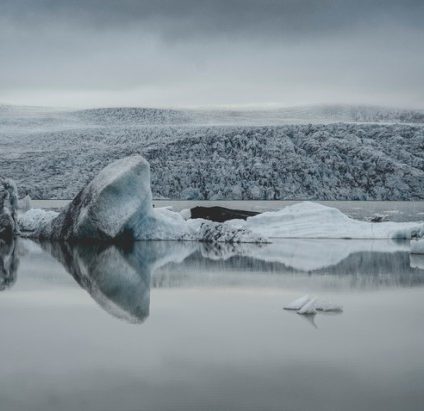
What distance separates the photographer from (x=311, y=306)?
15.6ft

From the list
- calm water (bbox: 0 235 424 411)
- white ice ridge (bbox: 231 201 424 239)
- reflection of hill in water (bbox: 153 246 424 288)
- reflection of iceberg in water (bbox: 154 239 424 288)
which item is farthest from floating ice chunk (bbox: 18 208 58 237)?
calm water (bbox: 0 235 424 411)

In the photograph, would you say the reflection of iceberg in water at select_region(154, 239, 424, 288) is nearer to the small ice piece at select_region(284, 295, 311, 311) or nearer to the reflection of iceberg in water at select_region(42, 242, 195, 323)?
the reflection of iceberg in water at select_region(42, 242, 195, 323)

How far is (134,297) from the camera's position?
541 centimetres

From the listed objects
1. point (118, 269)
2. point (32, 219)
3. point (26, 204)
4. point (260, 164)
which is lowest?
point (26, 204)

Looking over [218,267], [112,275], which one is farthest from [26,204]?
[112,275]

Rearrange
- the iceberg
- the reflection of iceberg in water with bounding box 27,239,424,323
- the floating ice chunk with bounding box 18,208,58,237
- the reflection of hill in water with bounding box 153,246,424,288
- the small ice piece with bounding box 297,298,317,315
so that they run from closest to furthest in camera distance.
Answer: the small ice piece with bounding box 297,298,317,315 → the reflection of iceberg in water with bounding box 27,239,424,323 → the reflection of hill in water with bounding box 153,246,424,288 → the iceberg → the floating ice chunk with bounding box 18,208,58,237

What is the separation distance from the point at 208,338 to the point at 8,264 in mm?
4584

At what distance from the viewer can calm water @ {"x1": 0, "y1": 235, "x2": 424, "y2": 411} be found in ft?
9.18

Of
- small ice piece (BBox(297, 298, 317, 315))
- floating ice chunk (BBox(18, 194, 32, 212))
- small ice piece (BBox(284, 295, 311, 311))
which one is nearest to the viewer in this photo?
small ice piece (BBox(297, 298, 317, 315))

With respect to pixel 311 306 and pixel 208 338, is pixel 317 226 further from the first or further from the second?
pixel 208 338

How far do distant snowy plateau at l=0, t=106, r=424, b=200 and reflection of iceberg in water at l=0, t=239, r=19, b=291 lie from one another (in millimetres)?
15529

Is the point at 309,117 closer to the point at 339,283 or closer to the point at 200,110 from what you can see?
the point at 200,110

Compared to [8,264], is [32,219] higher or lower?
lower

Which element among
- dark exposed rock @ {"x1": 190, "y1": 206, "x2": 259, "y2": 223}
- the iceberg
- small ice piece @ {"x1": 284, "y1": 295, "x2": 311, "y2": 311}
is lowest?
dark exposed rock @ {"x1": 190, "y1": 206, "x2": 259, "y2": 223}
